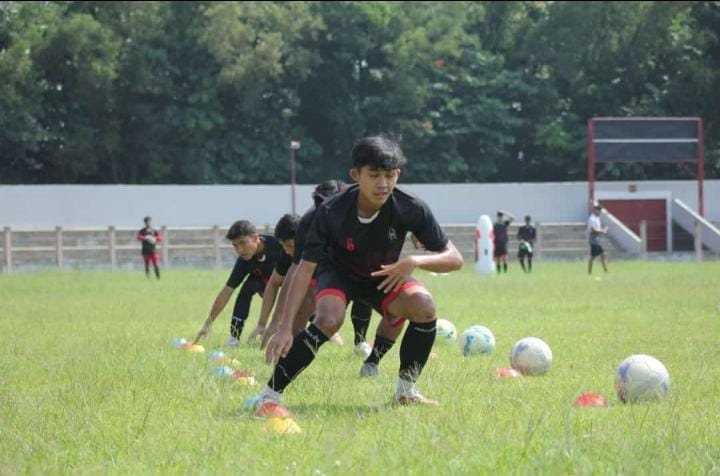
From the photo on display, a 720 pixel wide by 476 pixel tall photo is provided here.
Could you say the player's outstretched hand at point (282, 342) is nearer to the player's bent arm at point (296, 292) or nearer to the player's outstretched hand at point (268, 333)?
the player's bent arm at point (296, 292)

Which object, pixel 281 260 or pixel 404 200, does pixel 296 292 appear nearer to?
pixel 404 200

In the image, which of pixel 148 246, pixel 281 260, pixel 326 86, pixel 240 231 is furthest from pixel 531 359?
pixel 326 86

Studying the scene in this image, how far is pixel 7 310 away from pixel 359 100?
116 feet

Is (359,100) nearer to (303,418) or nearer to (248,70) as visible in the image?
(248,70)

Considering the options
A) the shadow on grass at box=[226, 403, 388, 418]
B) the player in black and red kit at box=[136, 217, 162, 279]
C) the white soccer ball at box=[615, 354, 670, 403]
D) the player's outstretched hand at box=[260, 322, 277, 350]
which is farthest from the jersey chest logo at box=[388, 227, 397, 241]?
the player in black and red kit at box=[136, 217, 162, 279]

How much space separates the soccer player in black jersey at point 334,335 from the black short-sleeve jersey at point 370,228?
0.49 m

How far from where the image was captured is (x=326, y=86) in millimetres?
53438

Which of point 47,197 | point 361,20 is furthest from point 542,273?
point 361,20

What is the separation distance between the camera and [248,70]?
49.4 metres

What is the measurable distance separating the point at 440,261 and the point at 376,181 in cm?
61

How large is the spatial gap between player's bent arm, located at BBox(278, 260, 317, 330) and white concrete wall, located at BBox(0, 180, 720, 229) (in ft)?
124

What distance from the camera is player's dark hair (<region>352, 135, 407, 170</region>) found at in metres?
6.85

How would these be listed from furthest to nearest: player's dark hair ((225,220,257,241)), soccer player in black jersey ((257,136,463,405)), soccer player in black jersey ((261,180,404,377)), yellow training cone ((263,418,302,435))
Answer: player's dark hair ((225,220,257,241))
soccer player in black jersey ((261,180,404,377))
soccer player in black jersey ((257,136,463,405))
yellow training cone ((263,418,302,435))

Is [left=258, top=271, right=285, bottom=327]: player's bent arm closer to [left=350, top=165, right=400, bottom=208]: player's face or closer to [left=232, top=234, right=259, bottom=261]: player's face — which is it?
[left=232, top=234, right=259, bottom=261]: player's face
